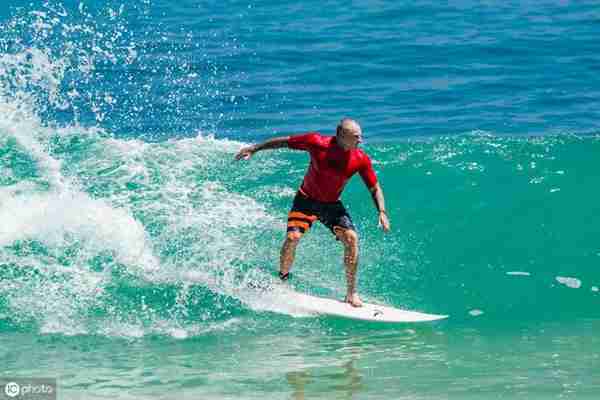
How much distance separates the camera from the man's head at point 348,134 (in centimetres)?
1004

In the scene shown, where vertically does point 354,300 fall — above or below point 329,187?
below

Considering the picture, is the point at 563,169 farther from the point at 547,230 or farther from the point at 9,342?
the point at 9,342

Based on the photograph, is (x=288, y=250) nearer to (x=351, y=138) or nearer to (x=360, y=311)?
(x=360, y=311)

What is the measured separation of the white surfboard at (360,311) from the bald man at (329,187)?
10 cm

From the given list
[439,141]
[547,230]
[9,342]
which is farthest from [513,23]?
[9,342]

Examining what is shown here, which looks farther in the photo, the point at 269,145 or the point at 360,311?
the point at 360,311

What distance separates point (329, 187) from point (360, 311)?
4.36 feet

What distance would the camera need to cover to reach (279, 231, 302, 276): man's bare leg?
10.7 meters

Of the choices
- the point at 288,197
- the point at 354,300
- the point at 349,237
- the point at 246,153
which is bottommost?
the point at 354,300

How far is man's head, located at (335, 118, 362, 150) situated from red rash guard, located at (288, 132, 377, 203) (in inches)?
5.5

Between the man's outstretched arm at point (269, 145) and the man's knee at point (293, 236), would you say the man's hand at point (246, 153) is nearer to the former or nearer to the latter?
the man's outstretched arm at point (269, 145)

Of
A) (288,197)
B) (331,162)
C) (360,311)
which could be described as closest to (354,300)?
(360,311)

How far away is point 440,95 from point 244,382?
36.6 ft

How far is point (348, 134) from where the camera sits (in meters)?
10.1
